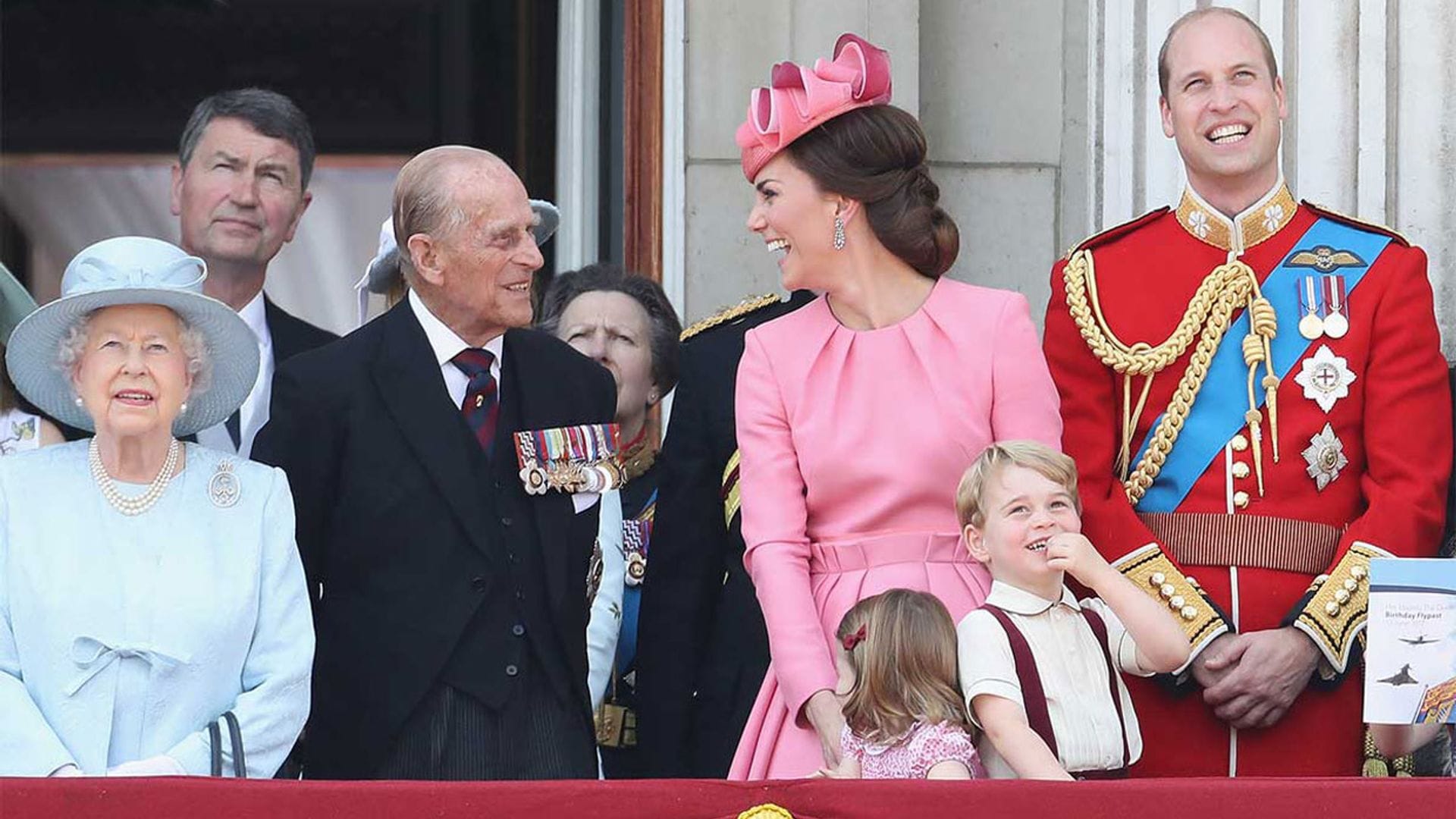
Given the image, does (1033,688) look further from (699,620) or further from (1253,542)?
(699,620)

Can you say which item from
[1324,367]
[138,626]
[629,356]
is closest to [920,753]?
[1324,367]

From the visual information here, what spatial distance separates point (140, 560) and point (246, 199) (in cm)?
166

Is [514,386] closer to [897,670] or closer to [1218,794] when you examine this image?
[897,670]

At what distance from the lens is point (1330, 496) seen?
426 centimetres

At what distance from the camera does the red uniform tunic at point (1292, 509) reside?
4.16 m

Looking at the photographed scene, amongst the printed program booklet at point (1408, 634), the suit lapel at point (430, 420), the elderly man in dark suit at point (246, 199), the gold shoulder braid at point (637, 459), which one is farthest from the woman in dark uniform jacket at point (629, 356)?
the printed program booklet at point (1408, 634)

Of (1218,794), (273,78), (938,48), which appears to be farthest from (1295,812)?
(273,78)

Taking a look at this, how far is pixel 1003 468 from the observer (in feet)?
12.7

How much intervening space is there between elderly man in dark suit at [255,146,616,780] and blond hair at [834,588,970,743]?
2.20ft

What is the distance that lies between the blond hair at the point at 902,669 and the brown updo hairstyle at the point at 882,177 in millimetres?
615

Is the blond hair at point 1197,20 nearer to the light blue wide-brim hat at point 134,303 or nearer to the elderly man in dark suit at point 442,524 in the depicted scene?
the elderly man in dark suit at point 442,524

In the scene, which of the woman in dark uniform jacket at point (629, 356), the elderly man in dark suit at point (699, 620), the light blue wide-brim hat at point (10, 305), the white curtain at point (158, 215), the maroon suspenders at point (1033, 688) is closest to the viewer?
the maroon suspenders at point (1033, 688)

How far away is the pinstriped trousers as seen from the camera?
13.9 feet

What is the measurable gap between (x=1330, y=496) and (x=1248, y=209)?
1.71 feet
